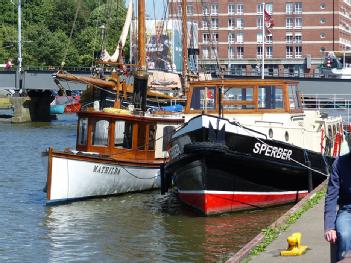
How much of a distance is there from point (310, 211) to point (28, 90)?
215ft

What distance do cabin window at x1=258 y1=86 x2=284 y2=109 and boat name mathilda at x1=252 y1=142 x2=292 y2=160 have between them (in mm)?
2024

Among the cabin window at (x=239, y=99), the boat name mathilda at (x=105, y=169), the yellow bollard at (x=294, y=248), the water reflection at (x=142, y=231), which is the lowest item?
the water reflection at (x=142, y=231)

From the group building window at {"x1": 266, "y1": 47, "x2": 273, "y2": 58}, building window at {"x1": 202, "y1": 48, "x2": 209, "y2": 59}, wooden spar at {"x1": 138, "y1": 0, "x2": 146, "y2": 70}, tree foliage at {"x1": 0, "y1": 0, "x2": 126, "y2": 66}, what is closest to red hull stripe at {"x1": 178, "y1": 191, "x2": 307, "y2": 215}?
wooden spar at {"x1": 138, "y1": 0, "x2": 146, "y2": 70}

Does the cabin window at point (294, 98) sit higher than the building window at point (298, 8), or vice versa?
the building window at point (298, 8)

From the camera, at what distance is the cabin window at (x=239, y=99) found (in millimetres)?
23344

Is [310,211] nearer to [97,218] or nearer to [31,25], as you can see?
[97,218]

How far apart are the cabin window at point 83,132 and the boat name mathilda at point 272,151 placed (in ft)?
21.6

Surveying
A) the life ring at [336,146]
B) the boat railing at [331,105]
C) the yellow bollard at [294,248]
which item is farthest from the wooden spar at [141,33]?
the boat railing at [331,105]

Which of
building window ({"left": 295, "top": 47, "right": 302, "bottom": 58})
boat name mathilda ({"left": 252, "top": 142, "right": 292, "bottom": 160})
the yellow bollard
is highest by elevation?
building window ({"left": 295, "top": 47, "right": 302, "bottom": 58})

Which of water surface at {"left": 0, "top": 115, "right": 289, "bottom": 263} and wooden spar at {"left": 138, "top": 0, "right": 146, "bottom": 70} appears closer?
water surface at {"left": 0, "top": 115, "right": 289, "bottom": 263}

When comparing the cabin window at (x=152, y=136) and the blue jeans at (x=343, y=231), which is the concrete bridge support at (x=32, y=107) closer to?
the cabin window at (x=152, y=136)

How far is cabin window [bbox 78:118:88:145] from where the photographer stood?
25391 millimetres

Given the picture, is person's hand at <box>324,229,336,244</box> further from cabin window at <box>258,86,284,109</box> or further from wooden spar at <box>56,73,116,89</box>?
wooden spar at <box>56,73,116,89</box>

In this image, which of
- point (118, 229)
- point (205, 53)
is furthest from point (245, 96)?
point (205, 53)
